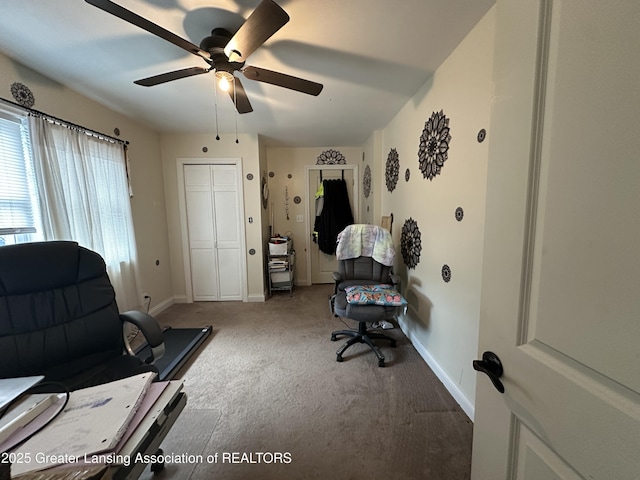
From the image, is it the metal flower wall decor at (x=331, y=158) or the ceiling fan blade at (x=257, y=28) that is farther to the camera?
the metal flower wall decor at (x=331, y=158)

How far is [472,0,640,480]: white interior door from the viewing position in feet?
1.28

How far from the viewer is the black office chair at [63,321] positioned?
1.18m

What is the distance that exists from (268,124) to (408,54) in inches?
70.6

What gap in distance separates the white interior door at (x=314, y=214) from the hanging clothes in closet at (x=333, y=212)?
0.10 m

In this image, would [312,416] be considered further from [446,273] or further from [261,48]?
[261,48]

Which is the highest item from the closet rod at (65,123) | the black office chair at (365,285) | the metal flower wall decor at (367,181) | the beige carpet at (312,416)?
the closet rod at (65,123)

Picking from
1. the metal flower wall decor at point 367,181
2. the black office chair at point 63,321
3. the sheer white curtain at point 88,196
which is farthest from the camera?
the metal flower wall decor at point 367,181

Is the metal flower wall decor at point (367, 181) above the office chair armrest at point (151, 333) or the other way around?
above

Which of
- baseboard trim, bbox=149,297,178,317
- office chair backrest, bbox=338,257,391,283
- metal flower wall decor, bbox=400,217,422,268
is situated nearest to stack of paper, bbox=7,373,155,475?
office chair backrest, bbox=338,257,391,283

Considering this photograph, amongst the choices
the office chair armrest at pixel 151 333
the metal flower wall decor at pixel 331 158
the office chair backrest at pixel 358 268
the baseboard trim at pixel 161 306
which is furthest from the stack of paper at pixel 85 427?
the metal flower wall decor at pixel 331 158

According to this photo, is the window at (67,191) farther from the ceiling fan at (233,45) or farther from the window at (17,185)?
the ceiling fan at (233,45)

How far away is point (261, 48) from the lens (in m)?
1.58

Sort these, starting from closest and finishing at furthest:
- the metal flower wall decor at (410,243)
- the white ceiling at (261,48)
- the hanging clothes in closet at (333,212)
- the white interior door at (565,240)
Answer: the white interior door at (565,240)
the white ceiling at (261,48)
the metal flower wall decor at (410,243)
the hanging clothes in closet at (333,212)

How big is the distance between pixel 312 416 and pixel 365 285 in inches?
47.5
